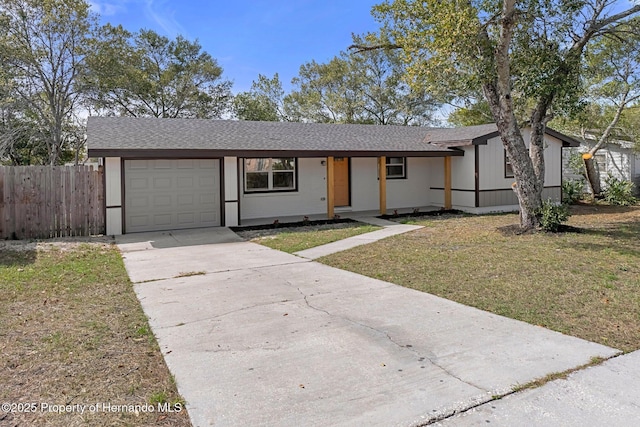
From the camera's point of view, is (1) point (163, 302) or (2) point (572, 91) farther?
(2) point (572, 91)

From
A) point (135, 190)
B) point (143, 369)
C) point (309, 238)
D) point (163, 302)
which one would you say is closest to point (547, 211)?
point (309, 238)

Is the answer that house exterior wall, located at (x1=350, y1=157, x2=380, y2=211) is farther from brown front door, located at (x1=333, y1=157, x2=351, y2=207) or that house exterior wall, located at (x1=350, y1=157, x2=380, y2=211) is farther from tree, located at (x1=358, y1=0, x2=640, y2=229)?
tree, located at (x1=358, y1=0, x2=640, y2=229)

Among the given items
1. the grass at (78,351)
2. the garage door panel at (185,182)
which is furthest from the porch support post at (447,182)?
the grass at (78,351)

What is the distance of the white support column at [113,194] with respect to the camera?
11.1 metres

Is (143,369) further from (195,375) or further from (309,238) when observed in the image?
(309,238)

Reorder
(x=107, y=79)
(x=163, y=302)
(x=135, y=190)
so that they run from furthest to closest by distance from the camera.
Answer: (x=107, y=79) → (x=135, y=190) → (x=163, y=302)

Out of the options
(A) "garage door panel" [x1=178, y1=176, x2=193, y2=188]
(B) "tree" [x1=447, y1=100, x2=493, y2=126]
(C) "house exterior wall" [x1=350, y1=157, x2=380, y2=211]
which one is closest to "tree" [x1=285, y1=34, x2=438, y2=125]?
(B) "tree" [x1=447, y1=100, x2=493, y2=126]

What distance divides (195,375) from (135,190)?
31.5ft

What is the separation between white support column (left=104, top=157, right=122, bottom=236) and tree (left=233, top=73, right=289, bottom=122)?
21.6 metres

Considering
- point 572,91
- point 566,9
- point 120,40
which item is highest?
point 120,40

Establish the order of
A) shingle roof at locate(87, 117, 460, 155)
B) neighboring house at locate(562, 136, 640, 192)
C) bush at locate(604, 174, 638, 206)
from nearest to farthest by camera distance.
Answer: shingle roof at locate(87, 117, 460, 155) < bush at locate(604, 174, 638, 206) < neighboring house at locate(562, 136, 640, 192)

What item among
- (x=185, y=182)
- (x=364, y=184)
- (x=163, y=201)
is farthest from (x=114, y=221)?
(x=364, y=184)

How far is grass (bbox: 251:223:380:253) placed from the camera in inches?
379

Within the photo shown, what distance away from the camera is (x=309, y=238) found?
10.5 meters
